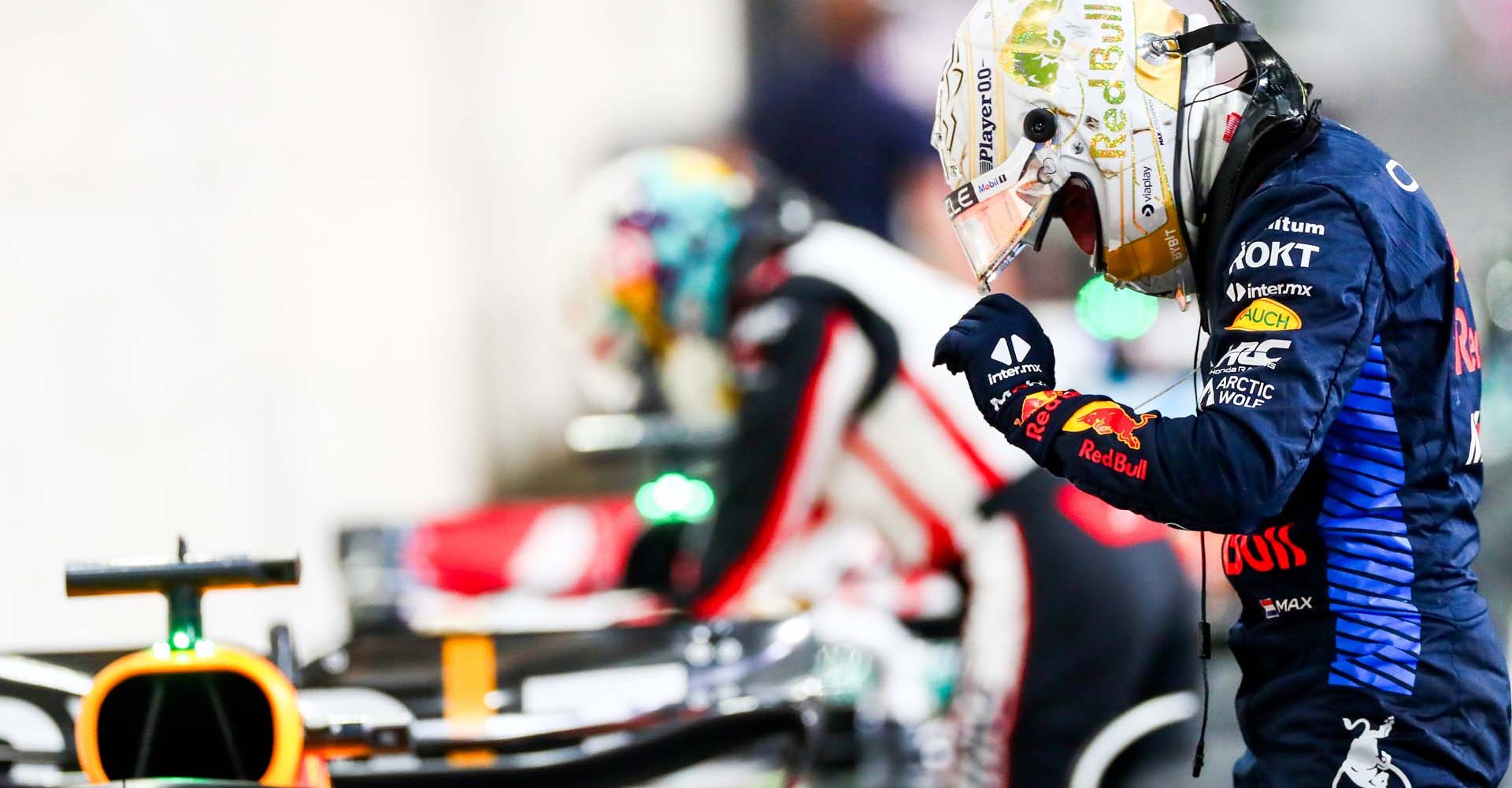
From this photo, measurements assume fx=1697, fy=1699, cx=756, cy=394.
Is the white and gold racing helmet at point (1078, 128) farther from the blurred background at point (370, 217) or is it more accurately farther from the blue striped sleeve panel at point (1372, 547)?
the blurred background at point (370, 217)

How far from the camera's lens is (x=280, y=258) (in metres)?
5.96

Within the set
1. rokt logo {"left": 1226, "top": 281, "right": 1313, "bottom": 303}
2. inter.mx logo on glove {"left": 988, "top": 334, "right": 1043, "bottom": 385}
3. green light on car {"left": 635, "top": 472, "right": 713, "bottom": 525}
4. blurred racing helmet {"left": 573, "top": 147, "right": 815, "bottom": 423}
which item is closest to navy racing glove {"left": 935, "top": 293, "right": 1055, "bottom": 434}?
inter.mx logo on glove {"left": 988, "top": 334, "right": 1043, "bottom": 385}

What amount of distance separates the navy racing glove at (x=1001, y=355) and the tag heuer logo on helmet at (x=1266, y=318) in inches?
7.6

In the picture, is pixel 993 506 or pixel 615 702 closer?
pixel 615 702

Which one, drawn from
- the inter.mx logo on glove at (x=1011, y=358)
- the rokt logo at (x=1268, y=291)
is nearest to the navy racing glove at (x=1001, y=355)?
the inter.mx logo on glove at (x=1011, y=358)

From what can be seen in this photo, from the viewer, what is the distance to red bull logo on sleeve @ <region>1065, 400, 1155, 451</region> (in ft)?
4.83

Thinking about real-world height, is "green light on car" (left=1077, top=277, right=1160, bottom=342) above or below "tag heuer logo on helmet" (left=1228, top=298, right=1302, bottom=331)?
below

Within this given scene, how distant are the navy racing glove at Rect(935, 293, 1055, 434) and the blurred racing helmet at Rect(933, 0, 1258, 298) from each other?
0.32 ft

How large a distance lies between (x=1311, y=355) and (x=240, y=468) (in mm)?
4868

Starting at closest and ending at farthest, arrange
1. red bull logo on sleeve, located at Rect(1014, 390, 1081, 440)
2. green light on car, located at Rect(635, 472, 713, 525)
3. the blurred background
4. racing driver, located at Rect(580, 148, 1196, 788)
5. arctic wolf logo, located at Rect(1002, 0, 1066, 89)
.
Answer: red bull logo on sleeve, located at Rect(1014, 390, 1081, 440), arctic wolf logo, located at Rect(1002, 0, 1066, 89), racing driver, located at Rect(580, 148, 1196, 788), green light on car, located at Rect(635, 472, 713, 525), the blurred background

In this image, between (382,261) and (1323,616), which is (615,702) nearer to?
(1323,616)

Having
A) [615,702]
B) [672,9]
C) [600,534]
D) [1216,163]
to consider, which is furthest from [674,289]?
[672,9]

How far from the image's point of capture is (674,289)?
375cm

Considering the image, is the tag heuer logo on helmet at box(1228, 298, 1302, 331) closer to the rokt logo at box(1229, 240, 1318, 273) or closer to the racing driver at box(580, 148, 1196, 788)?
the rokt logo at box(1229, 240, 1318, 273)
